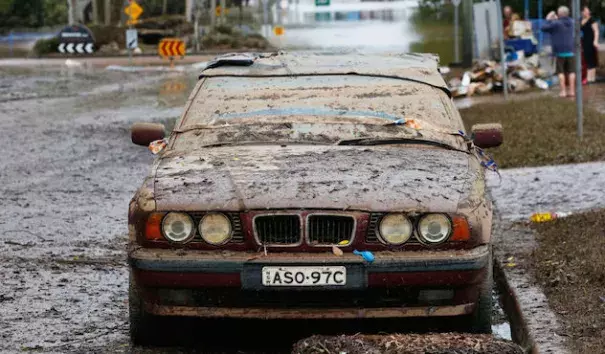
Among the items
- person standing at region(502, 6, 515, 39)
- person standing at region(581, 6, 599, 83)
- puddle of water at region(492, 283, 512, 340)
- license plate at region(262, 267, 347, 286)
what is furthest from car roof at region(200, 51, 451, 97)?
person standing at region(502, 6, 515, 39)

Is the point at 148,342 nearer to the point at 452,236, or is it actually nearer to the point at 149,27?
the point at 452,236

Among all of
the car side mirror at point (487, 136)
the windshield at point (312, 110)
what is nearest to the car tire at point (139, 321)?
the windshield at point (312, 110)

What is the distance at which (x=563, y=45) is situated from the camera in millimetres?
20969

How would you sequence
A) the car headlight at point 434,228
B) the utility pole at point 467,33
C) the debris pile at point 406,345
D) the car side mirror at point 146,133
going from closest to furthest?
the debris pile at point 406,345 → the car headlight at point 434,228 → the car side mirror at point 146,133 → the utility pole at point 467,33

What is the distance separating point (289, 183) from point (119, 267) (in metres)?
2.93

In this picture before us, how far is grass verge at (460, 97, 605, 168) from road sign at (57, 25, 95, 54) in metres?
28.6

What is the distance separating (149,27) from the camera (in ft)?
188

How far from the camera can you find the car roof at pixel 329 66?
794cm

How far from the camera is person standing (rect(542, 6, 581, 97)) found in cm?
2080

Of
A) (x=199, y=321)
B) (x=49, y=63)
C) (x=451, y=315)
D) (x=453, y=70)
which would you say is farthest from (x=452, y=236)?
(x=49, y=63)

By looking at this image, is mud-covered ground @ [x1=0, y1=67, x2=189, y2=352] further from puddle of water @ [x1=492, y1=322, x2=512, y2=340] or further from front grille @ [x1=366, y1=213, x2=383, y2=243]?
puddle of water @ [x1=492, y1=322, x2=512, y2=340]

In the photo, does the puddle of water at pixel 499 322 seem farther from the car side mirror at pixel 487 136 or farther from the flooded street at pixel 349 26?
the flooded street at pixel 349 26

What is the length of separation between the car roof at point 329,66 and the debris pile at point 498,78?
14469 mm

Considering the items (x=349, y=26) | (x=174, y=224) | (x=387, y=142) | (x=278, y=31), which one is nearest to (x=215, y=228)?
(x=174, y=224)
